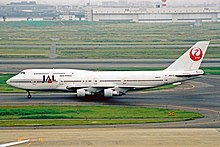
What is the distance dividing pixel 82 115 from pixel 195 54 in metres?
21.2

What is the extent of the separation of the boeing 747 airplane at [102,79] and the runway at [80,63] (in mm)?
26089

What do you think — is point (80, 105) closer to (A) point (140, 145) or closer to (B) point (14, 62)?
(A) point (140, 145)

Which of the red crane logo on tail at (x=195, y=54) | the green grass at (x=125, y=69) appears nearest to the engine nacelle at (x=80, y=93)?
the green grass at (x=125, y=69)

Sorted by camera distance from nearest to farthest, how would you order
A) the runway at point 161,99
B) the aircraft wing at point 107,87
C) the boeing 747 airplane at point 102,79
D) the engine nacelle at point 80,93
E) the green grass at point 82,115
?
the green grass at point 82,115 → the runway at point 161,99 → the engine nacelle at point 80,93 → the aircraft wing at point 107,87 → the boeing 747 airplane at point 102,79

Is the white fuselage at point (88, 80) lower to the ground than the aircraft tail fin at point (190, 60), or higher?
lower

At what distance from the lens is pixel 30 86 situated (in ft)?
242

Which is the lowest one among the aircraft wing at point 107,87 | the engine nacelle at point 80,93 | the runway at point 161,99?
the runway at point 161,99

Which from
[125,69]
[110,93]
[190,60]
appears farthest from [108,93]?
[125,69]

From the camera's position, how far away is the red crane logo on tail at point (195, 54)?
74188 millimetres

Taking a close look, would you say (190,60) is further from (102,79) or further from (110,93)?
(102,79)

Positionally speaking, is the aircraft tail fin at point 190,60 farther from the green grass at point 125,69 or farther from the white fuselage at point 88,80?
the green grass at point 125,69

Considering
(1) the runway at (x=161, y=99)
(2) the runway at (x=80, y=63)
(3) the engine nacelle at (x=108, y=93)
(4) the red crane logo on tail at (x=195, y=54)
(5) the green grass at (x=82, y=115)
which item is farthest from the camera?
(2) the runway at (x=80, y=63)

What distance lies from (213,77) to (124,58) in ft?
107

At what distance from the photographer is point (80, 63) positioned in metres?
113
